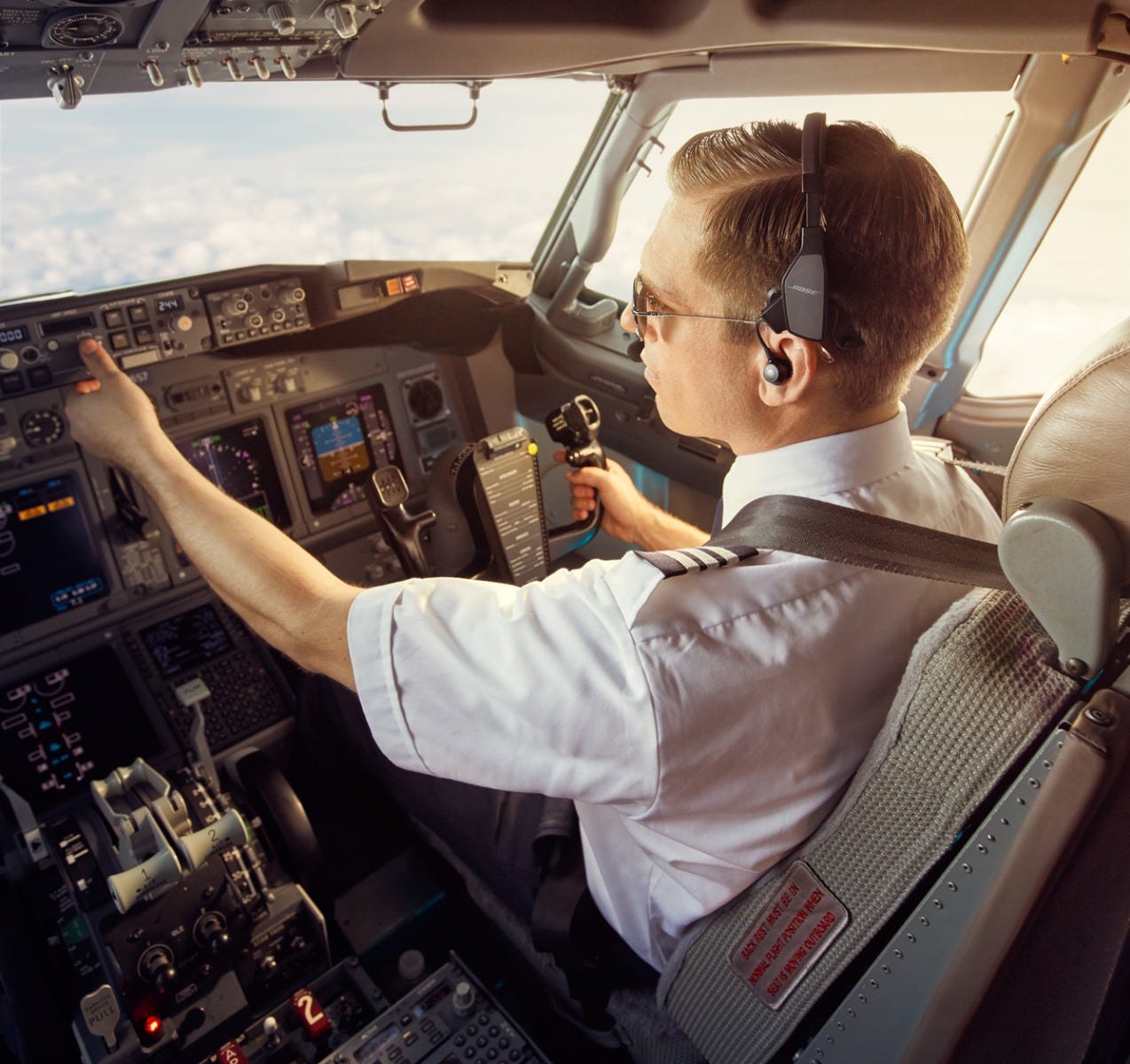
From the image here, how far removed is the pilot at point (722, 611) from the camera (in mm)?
928

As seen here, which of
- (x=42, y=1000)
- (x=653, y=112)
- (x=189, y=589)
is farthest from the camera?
(x=653, y=112)

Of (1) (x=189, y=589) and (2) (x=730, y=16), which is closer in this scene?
(2) (x=730, y=16)

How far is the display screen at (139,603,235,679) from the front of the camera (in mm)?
2199

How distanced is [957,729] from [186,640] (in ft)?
6.42

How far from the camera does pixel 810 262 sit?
98cm

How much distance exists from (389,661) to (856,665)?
0.54 meters

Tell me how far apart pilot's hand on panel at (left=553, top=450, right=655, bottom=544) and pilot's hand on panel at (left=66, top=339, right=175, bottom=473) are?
0.87 metres

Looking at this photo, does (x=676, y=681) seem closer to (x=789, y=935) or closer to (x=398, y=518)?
(x=789, y=935)

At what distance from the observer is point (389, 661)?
1002 millimetres

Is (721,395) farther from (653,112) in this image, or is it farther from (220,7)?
(653,112)

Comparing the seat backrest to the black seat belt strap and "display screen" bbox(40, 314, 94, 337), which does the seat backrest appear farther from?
"display screen" bbox(40, 314, 94, 337)

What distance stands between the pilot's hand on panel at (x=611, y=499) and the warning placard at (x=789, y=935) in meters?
1.10

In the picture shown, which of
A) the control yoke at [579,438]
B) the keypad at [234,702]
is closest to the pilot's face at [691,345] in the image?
the control yoke at [579,438]

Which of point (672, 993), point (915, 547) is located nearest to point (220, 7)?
point (915, 547)
